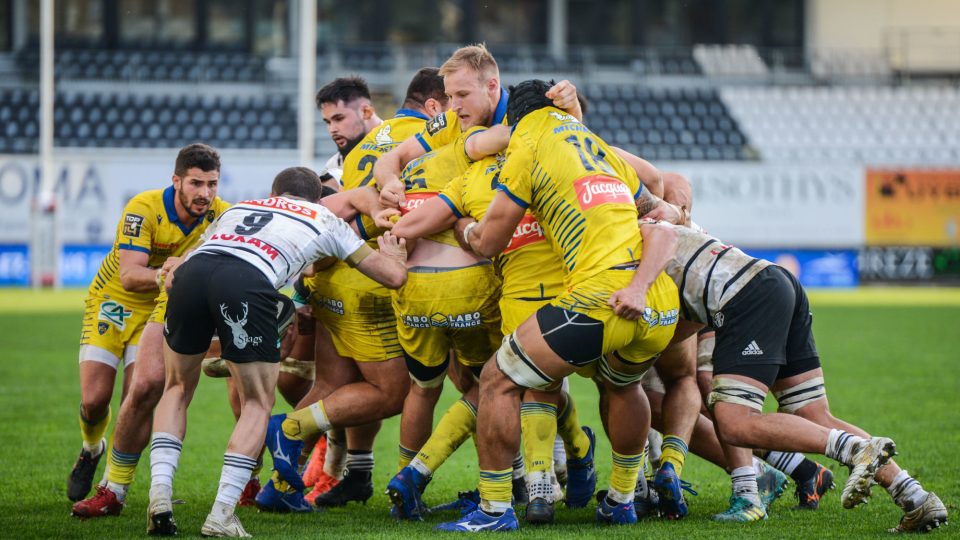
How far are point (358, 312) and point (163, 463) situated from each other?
145cm

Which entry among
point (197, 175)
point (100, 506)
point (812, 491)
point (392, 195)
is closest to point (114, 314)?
point (197, 175)

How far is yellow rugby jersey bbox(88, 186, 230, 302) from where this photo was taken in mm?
6777

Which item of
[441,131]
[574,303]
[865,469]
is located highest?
[441,131]

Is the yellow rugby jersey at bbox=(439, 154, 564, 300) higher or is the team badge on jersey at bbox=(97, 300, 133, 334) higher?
the yellow rugby jersey at bbox=(439, 154, 564, 300)

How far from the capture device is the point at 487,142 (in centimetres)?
605

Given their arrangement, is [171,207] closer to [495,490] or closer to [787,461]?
[495,490]

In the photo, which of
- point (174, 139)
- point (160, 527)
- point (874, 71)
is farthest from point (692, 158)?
point (160, 527)

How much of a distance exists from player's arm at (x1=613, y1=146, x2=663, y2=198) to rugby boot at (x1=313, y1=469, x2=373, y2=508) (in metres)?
2.30

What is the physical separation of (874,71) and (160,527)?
31.6 meters

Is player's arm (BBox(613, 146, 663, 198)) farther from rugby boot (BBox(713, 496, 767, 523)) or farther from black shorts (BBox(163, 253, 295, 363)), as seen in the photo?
black shorts (BBox(163, 253, 295, 363))

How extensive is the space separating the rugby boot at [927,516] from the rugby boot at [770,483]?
118 cm

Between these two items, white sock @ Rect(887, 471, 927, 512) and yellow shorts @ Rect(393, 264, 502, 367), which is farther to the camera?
yellow shorts @ Rect(393, 264, 502, 367)

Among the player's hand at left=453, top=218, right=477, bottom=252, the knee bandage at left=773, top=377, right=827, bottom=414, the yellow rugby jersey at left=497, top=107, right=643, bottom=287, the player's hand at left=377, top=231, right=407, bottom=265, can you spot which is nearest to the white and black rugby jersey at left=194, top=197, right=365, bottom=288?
the player's hand at left=377, top=231, right=407, bottom=265

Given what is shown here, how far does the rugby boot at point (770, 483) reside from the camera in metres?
6.52
